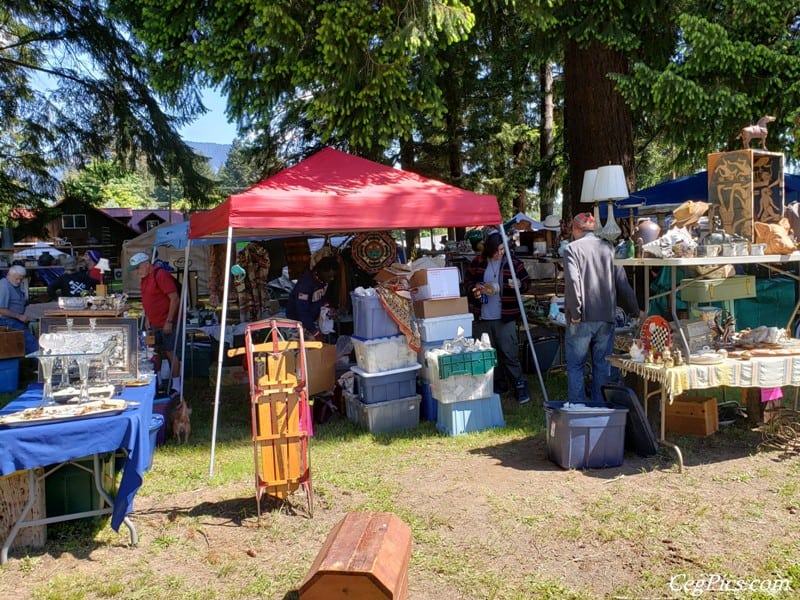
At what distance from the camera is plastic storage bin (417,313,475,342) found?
643 centimetres

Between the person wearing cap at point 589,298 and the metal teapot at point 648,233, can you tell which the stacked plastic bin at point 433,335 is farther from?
the metal teapot at point 648,233

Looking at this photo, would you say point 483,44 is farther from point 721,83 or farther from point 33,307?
point 33,307

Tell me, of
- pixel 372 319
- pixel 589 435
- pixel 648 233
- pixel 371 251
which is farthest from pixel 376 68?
pixel 589 435

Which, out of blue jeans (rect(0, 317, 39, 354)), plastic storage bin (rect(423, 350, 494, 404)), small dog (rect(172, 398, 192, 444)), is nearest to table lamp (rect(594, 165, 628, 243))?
plastic storage bin (rect(423, 350, 494, 404))

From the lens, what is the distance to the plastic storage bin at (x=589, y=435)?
192 inches

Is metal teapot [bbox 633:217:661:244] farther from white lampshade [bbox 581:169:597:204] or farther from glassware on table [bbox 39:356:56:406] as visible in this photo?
glassware on table [bbox 39:356:56:406]

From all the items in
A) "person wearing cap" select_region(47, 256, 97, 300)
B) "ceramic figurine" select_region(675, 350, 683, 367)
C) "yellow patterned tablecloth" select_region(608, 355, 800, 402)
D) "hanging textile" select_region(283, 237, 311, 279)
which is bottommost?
"yellow patterned tablecloth" select_region(608, 355, 800, 402)

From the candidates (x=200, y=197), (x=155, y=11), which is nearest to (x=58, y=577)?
(x=155, y=11)

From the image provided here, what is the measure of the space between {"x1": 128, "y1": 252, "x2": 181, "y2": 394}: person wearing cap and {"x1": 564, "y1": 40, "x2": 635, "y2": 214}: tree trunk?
18.7ft

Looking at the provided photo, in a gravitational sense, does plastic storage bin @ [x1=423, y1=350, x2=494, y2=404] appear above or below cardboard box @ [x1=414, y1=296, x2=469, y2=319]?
below

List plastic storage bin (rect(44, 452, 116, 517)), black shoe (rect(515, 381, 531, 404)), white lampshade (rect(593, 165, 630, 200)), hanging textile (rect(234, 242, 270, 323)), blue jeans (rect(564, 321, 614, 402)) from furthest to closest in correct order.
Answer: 1. hanging textile (rect(234, 242, 270, 323))
2. white lampshade (rect(593, 165, 630, 200))
3. black shoe (rect(515, 381, 531, 404))
4. blue jeans (rect(564, 321, 614, 402))
5. plastic storage bin (rect(44, 452, 116, 517))

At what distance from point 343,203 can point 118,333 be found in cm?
238

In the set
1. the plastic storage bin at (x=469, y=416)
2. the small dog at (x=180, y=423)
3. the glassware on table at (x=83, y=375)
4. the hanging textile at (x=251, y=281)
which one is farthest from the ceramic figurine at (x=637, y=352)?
the hanging textile at (x=251, y=281)

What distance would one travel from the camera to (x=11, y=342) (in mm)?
8711
